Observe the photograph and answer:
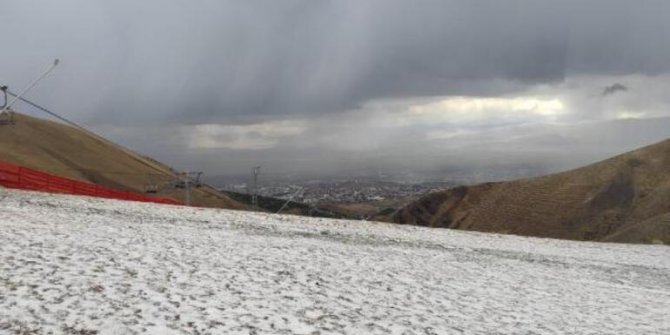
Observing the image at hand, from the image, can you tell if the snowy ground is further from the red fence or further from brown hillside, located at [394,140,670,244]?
brown hillside, located at [394,140,670,244]

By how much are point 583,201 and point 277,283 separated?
382 feet

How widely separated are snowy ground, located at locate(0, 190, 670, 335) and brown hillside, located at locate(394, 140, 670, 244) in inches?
3267

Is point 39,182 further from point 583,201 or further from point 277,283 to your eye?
point 583,201

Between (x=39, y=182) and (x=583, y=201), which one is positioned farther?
(x=583, y=201)

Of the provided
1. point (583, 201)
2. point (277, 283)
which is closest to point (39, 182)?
point (277, 283)

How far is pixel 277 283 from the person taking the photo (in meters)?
16.2

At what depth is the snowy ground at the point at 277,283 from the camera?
12.1 metres

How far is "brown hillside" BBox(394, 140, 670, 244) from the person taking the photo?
360ft

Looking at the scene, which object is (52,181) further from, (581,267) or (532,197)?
(532,197)

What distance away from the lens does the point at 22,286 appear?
41.9ft

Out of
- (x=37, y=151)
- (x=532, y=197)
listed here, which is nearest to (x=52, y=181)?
(x=532, y=197)

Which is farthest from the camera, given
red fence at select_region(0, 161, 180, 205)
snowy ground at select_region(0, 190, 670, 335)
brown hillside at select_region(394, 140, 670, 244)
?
brown hillside at select_region(394, 140, 670, 244)

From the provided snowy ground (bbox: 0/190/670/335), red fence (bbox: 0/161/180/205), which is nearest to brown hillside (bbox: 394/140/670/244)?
red fence (bbox: 0/161/180/205)

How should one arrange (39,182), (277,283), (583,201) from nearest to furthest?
1. (277,283)
2. (39,182)
3. (583,201)
